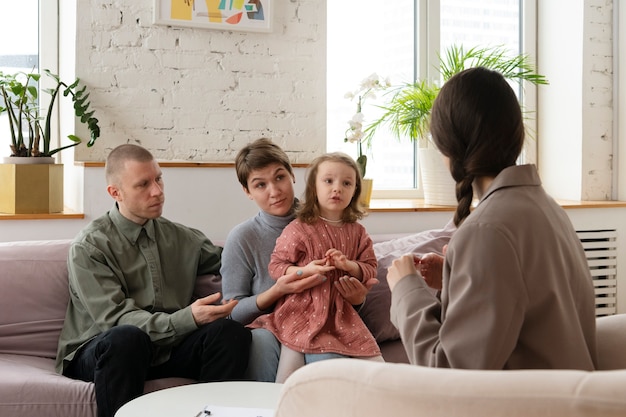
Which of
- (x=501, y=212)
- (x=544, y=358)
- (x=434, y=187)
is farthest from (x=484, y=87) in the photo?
(x=434, y=187)

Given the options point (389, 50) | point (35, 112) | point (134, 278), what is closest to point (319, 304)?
point (134, 278)

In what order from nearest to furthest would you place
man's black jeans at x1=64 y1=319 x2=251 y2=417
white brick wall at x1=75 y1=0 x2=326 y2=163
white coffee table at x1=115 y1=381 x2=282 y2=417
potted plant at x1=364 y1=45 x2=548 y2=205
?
white coffee table at x1=115 y1=381 x2=282 y2=417, man's black jeans at x1=64 y1=319 x2=251 y2=417, white brick wall at x1=75 y1=0 x2=326 y2=163, potted plant at x1=364 y1=45 x2=548 y2=205

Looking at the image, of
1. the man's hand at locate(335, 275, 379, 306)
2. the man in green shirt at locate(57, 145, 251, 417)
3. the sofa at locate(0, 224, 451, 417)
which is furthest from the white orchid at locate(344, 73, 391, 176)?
the man's hand at locate(335, 275, 379, 306)

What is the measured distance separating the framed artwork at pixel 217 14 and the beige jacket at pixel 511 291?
2565 mm

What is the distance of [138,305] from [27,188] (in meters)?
0.88

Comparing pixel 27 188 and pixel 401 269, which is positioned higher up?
pixel 27 188

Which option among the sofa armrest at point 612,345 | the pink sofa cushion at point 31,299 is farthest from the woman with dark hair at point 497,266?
the pink sofa cushion at point 31,299

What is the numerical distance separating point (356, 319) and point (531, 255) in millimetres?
1403

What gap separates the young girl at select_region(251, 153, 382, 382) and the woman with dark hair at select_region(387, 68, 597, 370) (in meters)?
1.10

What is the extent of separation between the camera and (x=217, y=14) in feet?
12.4

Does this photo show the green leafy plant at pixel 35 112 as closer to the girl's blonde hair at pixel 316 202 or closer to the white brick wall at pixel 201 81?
the white brick wall at pixel 201 81

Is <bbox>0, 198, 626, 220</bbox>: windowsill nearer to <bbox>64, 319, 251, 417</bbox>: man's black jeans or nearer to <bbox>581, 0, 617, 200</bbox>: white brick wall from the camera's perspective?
<bbox>581, 0, 617, 200</bbox>: white brick wall

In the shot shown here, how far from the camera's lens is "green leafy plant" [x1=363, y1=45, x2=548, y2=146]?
411cm

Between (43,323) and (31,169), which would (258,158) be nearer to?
(43,323)
